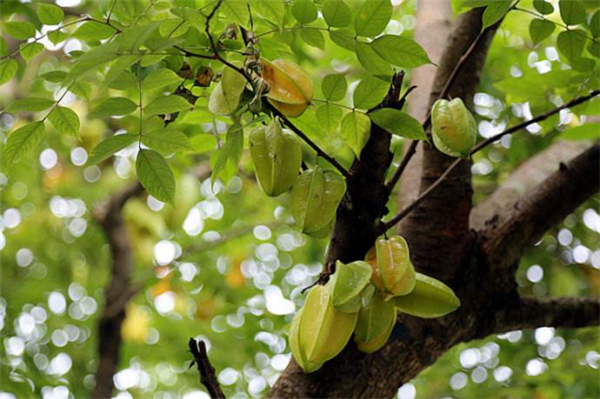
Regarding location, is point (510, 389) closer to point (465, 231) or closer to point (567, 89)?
point (465, 231)

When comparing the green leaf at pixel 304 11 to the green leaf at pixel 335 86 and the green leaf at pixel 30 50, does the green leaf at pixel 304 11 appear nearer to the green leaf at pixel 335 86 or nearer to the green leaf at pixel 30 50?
the green leaf at pixel 335 86

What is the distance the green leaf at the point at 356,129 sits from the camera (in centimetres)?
136

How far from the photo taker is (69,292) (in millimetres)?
4875

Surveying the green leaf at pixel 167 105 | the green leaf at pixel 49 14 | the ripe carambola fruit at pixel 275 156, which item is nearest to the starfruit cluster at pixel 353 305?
the ripe carambola fruit at pixel 275 156

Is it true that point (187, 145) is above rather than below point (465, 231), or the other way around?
above

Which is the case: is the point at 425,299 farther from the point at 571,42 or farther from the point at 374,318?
the point at 571,42

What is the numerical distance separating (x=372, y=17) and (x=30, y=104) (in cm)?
67

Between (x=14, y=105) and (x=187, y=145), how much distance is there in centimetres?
33

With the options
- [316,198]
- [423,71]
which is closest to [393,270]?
[316,198]

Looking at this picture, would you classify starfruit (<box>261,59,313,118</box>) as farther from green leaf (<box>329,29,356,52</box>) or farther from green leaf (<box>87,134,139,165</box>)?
green leaf (<box>87,134,139,165</box>)

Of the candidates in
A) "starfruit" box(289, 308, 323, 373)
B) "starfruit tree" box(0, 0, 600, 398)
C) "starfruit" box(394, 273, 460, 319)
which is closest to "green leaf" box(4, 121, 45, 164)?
"starfruit tree" box(0, 0, 600, 398)

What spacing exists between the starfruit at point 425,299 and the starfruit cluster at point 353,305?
1 cm

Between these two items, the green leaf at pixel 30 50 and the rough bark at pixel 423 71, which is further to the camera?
the rough bark at pixel 423 71

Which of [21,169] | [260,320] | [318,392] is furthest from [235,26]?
[21,169]
